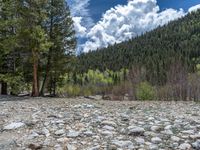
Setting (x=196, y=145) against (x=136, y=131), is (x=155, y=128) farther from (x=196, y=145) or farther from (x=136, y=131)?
(x=196, y=145)

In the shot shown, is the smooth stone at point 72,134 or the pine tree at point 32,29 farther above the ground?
the pine tree at point 32,29

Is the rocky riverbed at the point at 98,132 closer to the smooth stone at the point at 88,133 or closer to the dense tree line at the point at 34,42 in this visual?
the smooth stone at the point at 88,133

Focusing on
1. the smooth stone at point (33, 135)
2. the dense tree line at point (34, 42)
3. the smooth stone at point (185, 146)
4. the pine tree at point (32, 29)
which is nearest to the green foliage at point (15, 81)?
the dense tree line at point (34, 42)

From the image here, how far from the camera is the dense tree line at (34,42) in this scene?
1055 inches

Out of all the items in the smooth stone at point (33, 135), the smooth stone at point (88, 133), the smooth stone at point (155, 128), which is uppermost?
the smooth stone at point (155, 128)

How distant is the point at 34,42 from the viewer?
26656mm

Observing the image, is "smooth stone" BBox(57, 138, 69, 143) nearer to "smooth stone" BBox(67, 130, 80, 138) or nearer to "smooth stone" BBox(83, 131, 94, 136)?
"smooth stone" BBox(67, 130, 80, 138)

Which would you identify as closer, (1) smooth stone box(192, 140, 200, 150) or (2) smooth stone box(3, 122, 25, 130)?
(1) smooth stone box(192, 140, 200, 150)

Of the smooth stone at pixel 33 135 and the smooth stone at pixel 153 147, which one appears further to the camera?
the smooth stone at pixel 33 135

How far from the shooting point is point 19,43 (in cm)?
2700

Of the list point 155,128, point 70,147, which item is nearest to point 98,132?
point 70,147

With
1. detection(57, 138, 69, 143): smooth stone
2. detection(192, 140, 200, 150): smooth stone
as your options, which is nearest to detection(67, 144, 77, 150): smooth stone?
detection(57, 138, 69, 143): smooth stone

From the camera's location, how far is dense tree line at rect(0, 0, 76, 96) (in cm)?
2680

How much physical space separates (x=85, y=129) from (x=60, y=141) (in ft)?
3.46
